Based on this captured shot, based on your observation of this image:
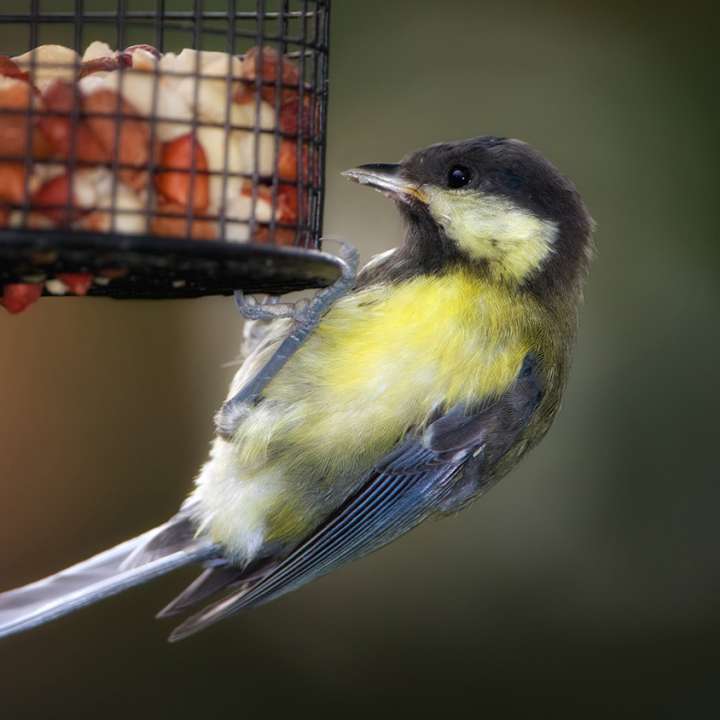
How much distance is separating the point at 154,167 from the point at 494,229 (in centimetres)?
107

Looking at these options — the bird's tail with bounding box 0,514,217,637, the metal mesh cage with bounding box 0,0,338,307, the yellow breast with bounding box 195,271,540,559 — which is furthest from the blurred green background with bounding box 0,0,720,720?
the metal mesh cage with bounding box 0,0,338,307

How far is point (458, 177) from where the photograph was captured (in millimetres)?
3436

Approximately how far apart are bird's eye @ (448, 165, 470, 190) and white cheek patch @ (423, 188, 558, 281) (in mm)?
29

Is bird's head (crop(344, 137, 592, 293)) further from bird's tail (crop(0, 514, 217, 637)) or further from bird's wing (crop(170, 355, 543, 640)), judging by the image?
bird's tail (crop(0, 514, 217, 637))

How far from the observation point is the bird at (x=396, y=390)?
10.8 ft

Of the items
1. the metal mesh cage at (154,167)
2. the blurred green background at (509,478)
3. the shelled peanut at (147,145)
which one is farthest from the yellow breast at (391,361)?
the blurred green background at (509,478)

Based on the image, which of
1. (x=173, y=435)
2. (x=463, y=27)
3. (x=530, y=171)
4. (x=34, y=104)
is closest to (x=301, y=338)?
(x=530, y=171)

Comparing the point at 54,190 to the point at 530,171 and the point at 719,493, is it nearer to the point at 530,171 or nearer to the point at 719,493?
the point at 530,171

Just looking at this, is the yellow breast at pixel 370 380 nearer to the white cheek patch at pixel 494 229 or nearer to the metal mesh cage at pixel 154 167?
Result: the white cheek patch at pixel 494 229

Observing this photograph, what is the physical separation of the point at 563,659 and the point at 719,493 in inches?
41.3

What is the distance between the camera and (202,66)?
272 cm

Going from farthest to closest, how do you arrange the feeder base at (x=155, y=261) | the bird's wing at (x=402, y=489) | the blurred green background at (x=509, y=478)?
1. the blurred green background at (x=509, y=478)
2. the bird's wing at (x=402, y=489)
3. the feeder base at (x=155, y=261)

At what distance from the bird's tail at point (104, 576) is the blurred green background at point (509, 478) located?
2.33 m

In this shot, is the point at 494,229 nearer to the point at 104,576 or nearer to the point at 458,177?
the point at 458,177
